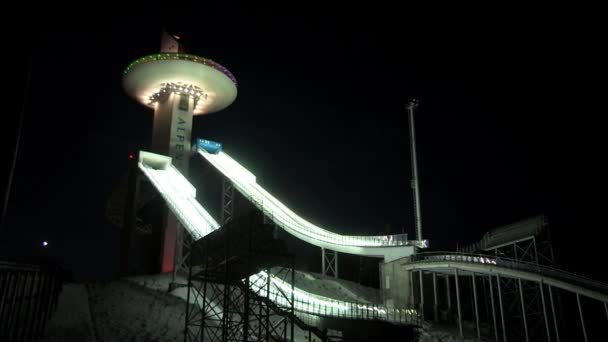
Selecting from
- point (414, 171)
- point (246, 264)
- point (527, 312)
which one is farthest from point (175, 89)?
point (527, 312)

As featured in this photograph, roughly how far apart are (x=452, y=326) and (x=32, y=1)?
1315 inches

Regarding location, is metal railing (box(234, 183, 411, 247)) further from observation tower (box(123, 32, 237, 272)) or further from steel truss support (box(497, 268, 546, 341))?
steel truss support (box(497, 268, 546, 341))

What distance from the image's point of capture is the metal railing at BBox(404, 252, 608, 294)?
1005 inches

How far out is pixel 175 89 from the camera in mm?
54406

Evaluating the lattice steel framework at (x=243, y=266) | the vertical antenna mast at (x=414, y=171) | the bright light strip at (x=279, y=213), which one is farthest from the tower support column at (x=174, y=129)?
the lattice steel framework at (x=243, y=266)

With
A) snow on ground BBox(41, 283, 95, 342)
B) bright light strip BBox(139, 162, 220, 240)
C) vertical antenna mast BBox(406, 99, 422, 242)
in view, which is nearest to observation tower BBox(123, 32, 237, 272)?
bright light strip BBox(139, 162, 220, 240)

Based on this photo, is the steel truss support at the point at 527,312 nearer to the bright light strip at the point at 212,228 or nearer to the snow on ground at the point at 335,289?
the bright light strip at the point at 212,228

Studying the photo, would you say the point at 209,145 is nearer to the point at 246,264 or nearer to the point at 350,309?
the point at 350,309

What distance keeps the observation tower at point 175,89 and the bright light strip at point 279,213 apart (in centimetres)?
308

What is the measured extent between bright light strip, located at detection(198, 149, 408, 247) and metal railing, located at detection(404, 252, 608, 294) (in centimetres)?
559

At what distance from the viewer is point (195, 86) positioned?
55.2 meters

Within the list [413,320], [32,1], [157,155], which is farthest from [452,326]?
[32,1]

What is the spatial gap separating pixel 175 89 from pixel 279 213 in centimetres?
1834

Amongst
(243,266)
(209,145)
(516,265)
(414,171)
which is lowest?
(243,266)
